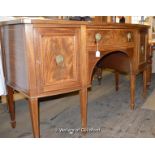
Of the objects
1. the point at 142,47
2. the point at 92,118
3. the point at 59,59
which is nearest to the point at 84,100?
the point at 59,59

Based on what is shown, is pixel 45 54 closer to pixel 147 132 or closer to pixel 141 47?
pixel 147 132

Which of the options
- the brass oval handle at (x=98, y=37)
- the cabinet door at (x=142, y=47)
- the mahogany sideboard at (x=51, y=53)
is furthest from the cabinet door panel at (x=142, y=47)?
the brass oval handle at (x=98, y=37)

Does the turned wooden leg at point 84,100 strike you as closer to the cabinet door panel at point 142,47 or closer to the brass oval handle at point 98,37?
the brass oval handle at point 98,37

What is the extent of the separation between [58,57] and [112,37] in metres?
0.49

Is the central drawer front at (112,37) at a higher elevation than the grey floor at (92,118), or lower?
higher

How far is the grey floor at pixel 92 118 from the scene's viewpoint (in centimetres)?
156

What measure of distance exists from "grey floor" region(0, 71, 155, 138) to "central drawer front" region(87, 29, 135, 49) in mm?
639

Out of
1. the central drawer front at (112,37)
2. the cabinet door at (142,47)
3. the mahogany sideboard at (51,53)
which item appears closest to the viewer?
the mahogany sideboard at (51,53)

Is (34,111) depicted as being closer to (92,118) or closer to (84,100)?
(84,100)

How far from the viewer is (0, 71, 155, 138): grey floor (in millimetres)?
1561

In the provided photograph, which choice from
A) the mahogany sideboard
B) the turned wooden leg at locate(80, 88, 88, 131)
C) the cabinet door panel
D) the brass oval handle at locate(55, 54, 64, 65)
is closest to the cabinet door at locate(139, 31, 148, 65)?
the cabinet door panel

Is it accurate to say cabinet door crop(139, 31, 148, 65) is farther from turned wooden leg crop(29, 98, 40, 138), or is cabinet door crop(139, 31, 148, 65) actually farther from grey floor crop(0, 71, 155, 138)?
turned wooden leg crop(29, 98, 40, 138)

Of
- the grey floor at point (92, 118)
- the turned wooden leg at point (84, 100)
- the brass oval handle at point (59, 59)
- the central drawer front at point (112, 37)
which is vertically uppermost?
the central drawer front at point (112, 37)

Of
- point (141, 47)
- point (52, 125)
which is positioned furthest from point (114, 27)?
point (52, 125)
